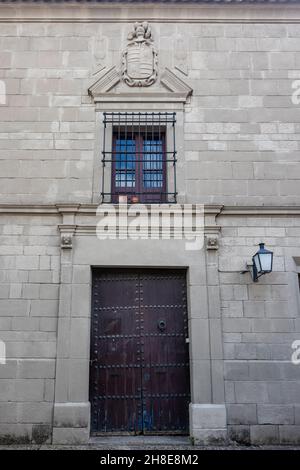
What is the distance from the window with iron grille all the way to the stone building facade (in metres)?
0.08

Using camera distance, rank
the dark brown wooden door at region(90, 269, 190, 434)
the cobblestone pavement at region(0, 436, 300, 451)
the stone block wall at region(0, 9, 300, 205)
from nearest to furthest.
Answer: the cobblestone pavement at region(0, 436, 300, 451), the dark brown wooden door at region(90, 269, 190, 434), the stone block wall at region(0, 9, 300, 205)

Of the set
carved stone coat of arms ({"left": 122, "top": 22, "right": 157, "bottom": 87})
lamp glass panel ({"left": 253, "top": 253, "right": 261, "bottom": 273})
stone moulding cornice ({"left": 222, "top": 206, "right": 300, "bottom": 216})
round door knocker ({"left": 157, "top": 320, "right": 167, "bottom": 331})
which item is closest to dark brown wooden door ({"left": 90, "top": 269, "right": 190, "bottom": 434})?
round door knocker ({"left": 157, "top": 320, "right": 167, "bottom": 331})

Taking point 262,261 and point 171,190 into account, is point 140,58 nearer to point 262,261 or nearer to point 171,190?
point 171,190

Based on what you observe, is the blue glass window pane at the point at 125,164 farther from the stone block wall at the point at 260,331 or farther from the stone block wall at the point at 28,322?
the stone block wall at the point at 260,331

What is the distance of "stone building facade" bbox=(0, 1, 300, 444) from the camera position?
19.2 ft

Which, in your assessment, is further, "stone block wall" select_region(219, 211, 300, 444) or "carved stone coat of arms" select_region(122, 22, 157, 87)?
"carved stone coat of arms" select_region(122, 22, 157, 87)

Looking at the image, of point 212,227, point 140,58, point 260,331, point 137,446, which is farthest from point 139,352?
point 140,58

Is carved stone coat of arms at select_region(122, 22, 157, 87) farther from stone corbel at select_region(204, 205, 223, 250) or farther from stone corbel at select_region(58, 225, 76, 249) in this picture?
stone corbel at select_region(58, 225, 76, 249)

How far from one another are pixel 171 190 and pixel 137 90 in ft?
5.88

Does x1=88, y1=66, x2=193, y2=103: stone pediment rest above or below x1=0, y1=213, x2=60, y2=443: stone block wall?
above

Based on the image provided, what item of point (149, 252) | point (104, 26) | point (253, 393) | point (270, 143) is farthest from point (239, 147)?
point (253, 393)

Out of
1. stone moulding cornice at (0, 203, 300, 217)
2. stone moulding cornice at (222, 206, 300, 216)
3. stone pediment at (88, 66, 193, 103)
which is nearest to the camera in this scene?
stone moulding cornice at (0, 203, 300, 217)

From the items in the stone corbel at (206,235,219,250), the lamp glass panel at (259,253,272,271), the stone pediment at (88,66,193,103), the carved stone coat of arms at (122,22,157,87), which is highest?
the carved stone coat of arms at (122,22,157,87)
